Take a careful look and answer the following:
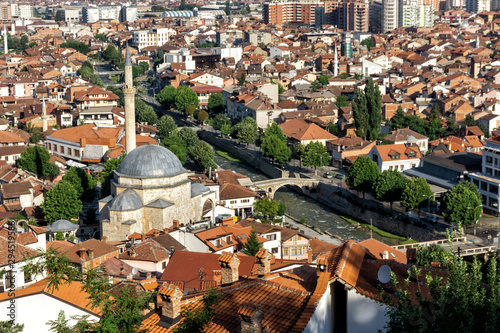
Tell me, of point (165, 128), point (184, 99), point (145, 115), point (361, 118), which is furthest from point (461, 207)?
point (184, 99)

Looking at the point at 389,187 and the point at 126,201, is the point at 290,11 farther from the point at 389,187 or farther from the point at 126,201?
the point at 126,201

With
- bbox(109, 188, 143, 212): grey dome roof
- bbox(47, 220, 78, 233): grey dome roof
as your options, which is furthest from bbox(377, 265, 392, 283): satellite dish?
bbox(47, 220, 78, 233): grey dome roof

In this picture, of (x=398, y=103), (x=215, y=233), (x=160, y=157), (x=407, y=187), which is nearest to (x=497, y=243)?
(x=407, y=187)

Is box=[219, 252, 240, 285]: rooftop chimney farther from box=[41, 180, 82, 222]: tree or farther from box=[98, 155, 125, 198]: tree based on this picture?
box=[98, 155, 125, 198]: tree

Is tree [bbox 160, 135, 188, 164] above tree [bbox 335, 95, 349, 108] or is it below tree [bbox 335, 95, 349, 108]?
below

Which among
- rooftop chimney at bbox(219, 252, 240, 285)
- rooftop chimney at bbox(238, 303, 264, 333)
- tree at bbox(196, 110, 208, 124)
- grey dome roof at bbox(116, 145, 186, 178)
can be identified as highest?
rooftop chimney at bbox(238, 303, 264, 333)

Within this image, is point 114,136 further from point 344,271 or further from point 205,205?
point 344,271
